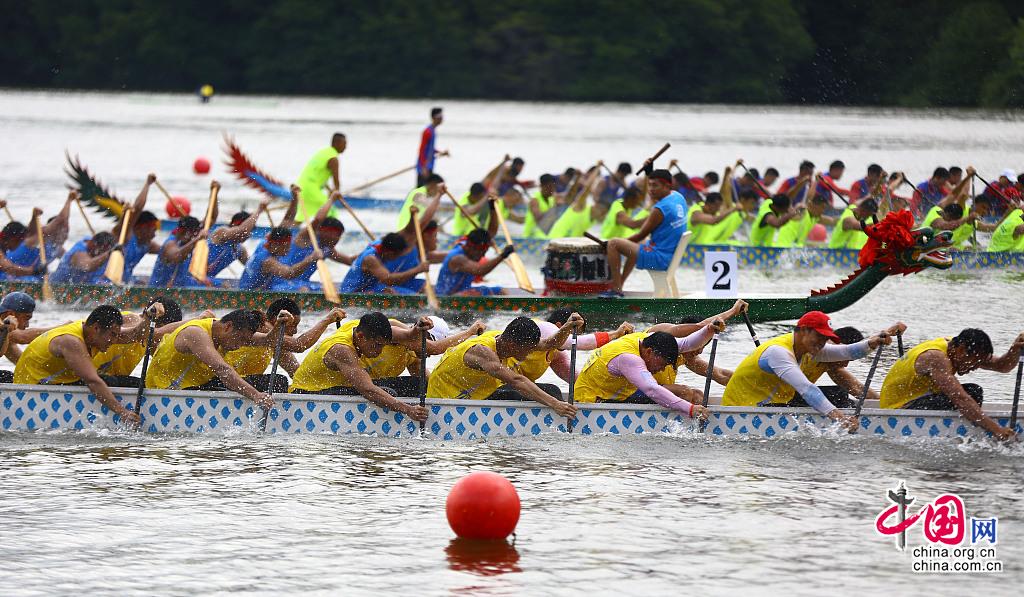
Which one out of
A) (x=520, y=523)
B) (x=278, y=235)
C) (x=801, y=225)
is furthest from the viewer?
(x=801, y=225)

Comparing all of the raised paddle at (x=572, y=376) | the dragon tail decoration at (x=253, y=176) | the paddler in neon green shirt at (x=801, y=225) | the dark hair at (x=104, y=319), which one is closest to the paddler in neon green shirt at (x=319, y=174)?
the dragon tail decoration at (x=253, y=176)

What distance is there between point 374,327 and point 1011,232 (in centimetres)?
1206

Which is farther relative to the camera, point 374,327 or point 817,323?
point 374,327

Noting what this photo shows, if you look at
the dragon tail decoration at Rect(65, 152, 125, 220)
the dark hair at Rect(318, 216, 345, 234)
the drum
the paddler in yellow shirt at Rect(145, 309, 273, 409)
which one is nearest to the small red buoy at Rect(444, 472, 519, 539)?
the paddler in yellow shirt at Rect(145, 309, 273, 409)

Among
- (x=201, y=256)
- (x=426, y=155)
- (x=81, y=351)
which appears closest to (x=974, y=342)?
(x=81, y=351)

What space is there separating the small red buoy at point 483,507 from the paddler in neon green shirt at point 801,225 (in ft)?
41.6

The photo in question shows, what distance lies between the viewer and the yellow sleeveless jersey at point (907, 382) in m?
9.94

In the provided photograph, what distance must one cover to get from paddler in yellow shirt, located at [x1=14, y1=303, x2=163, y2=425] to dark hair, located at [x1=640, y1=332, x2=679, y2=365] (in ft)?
10.8

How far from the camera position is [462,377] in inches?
408

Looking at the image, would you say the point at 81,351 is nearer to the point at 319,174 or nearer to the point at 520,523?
the point at 520,523

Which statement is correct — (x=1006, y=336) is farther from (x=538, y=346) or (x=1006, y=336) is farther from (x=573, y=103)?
(x=573, y=103)

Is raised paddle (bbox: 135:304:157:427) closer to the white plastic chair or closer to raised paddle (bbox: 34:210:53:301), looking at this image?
raised paddle (bbox: 34:210:53:301)

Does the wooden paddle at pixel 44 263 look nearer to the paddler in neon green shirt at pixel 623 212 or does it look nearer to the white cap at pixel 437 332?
the white cap at pixel 437 332

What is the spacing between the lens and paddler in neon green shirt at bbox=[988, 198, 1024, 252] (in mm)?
19391
